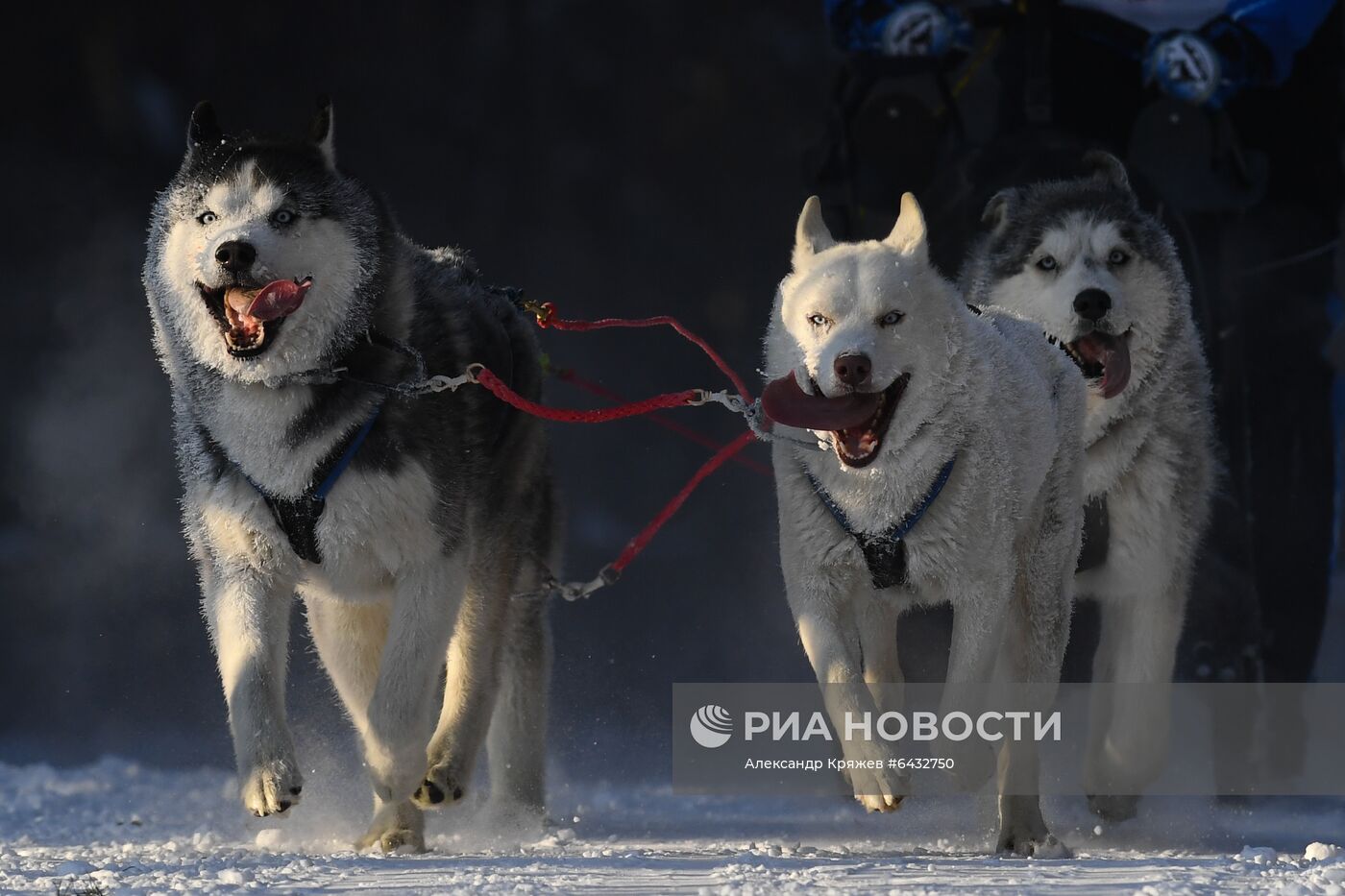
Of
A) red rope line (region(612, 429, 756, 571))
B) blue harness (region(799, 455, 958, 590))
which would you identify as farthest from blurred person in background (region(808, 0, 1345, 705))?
blue harness (region(799, 455, 958, 590))

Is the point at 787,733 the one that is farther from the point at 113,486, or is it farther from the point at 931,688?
the point at 113,486

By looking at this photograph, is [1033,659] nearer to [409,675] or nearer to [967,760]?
[967,760]

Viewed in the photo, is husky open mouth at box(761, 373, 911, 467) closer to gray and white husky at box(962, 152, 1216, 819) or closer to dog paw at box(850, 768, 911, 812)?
dog paw at box(850, 768, 911, 812)

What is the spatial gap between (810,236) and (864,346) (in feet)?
1.75

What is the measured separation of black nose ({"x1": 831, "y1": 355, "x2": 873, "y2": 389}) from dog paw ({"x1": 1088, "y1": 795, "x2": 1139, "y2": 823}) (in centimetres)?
213

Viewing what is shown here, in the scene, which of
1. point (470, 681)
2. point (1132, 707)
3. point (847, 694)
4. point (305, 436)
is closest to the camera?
point (847, 694)

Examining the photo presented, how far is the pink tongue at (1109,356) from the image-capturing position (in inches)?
204

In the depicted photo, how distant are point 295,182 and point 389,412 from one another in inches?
23.7

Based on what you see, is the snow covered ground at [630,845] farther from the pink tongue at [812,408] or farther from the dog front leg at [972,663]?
the pink tongue at [812,408]

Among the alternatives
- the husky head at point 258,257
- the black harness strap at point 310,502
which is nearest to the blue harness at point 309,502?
the black harness strap at point 310,502

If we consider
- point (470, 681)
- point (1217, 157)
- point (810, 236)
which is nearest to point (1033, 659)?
point (810, 236)

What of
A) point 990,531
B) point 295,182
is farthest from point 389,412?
point 990,531

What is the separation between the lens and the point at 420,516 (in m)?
4.21

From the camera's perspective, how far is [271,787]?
12.5ft
